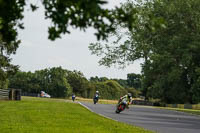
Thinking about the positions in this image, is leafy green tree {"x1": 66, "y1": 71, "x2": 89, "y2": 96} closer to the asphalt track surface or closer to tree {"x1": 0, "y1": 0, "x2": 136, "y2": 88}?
the asphalt track surface

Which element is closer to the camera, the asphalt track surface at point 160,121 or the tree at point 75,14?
the tree at point 75,14

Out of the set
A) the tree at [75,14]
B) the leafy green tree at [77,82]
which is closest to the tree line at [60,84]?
the leafy green tree at [77,82]

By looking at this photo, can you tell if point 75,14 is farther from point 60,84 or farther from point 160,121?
point 60,84

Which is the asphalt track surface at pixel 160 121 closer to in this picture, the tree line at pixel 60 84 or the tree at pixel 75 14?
the tree at pixel 75 14

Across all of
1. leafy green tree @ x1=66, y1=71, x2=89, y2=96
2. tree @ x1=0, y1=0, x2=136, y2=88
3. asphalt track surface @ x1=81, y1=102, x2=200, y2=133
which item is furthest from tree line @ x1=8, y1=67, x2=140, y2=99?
tree @ x1=0, y1=0, x2=136, y2=88

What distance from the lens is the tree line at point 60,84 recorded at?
118m

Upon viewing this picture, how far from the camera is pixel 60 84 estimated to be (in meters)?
119

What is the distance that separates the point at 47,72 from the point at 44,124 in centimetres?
11955

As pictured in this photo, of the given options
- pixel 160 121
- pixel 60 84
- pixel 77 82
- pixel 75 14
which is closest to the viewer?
pixel 75 14

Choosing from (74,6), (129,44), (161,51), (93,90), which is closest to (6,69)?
(129,44)

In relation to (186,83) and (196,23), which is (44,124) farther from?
(186,83)

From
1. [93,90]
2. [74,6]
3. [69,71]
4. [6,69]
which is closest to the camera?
[74,6]

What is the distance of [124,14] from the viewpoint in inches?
183

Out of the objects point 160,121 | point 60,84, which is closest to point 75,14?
point 160,121
